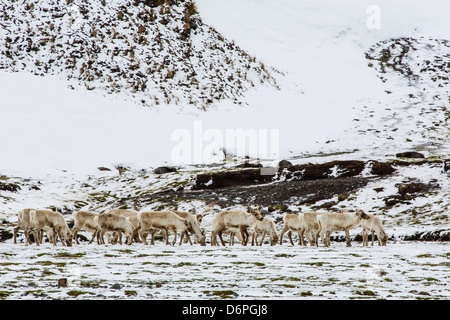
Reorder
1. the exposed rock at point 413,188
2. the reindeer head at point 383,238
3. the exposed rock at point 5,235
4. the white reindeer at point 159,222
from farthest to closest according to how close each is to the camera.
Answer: the exposed rock at point 413,188 < the exposed rock at point 5,235 < the reindeer head at point 383,238 < the white reindeer at point 159,222

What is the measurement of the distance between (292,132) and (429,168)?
4762cm

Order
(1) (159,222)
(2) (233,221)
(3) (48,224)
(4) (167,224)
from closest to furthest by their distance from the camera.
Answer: (3) (48,224) → (1) (159,222) → (4) (167,224) → (2) (233,221)

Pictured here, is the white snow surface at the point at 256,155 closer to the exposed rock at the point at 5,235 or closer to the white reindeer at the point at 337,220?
the white reindeer at the point at 337,220

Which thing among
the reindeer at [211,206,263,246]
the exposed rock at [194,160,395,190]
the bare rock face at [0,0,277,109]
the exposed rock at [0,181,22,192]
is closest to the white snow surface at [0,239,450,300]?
the reindeer at [211,206,263,246]

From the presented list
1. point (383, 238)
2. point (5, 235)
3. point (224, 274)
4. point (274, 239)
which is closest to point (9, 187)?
point (5, 235)

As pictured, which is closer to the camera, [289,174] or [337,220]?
[337,220]

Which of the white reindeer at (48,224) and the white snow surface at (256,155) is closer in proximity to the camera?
the white snow surface at (256,155)

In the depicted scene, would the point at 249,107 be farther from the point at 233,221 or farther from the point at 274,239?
the point at 233,221

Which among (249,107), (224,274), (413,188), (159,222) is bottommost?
(224,274)

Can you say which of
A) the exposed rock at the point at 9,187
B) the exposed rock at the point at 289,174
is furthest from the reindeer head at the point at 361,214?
the exposed rock at the point at 9,187

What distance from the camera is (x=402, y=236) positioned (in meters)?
28.7

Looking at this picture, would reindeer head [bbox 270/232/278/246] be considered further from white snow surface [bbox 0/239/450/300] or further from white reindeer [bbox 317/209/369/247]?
white snow surface [bbox 0/239/450/300]

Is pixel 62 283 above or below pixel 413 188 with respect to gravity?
below

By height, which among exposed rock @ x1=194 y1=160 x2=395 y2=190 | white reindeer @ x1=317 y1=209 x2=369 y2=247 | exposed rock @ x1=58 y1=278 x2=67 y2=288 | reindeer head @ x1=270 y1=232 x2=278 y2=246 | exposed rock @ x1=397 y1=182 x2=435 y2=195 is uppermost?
exposed rock @ x1=194 y1=160 x2=395 y2=190
